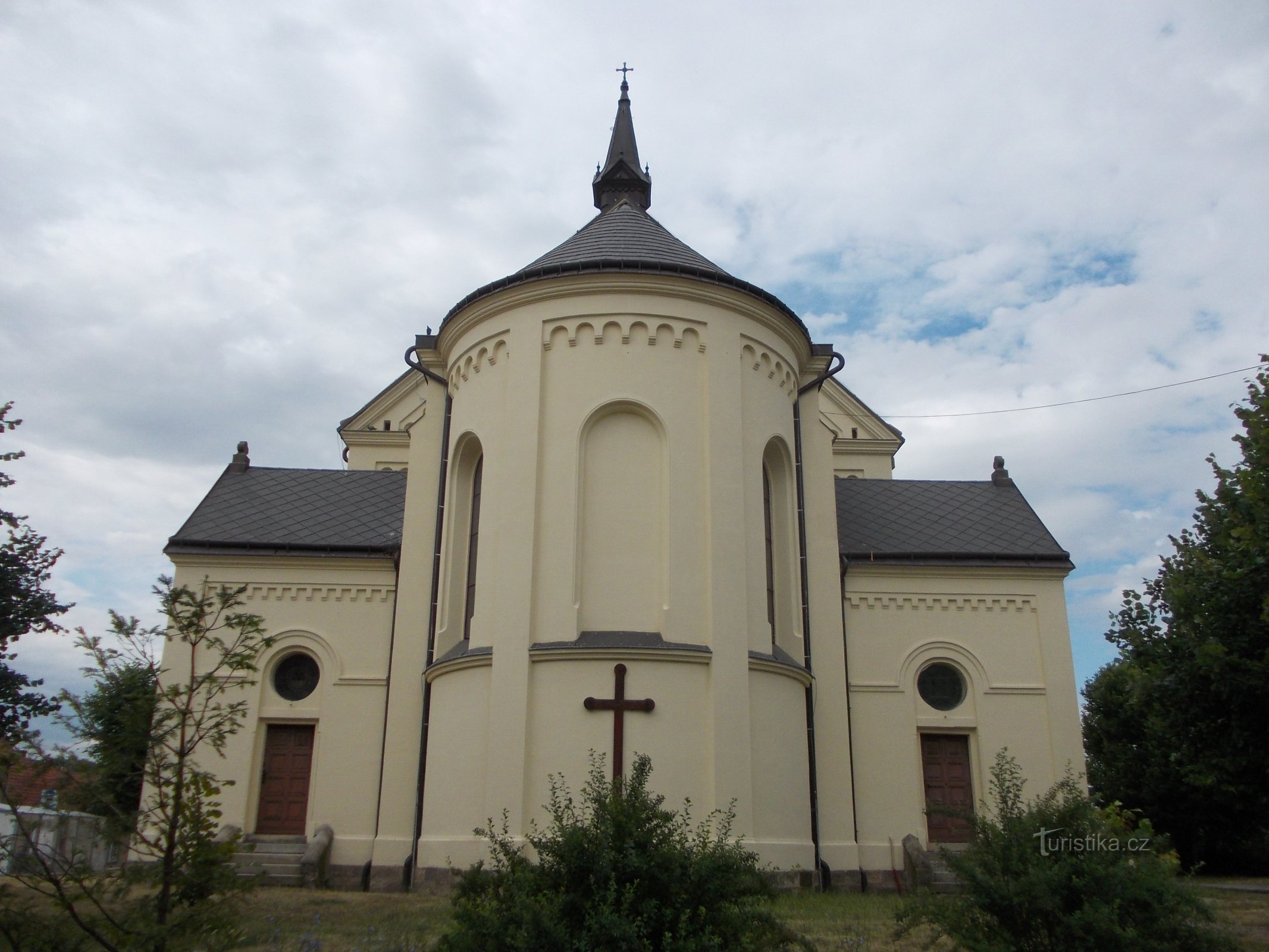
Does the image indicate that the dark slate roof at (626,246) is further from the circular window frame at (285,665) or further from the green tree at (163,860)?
the green tree at (163,860)

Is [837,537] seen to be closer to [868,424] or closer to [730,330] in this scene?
[730,330]

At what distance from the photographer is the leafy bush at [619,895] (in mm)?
6469

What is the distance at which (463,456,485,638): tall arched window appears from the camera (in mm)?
17172

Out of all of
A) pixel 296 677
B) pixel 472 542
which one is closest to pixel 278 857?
pixel 296 677

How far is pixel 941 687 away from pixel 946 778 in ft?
5.37

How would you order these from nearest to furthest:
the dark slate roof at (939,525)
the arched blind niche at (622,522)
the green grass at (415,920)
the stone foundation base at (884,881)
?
the green grass at (415,920), the arched blind niche at (622,522), the stone foundation base at (884,881), the dark slate roof at (939,525)

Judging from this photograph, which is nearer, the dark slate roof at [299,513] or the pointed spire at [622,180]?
the dark slate roof at [299,513]

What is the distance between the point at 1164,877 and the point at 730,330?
35.9 feet

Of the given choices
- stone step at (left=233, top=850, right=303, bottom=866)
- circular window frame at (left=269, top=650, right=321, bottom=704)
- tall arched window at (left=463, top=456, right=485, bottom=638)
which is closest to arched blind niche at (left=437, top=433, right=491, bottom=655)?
→ tall arched window at (left=463, top=456, right=485, bottom=638)

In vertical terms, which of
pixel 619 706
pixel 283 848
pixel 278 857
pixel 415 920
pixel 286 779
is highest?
pixel 619 706

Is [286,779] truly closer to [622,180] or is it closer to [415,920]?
[415,920]

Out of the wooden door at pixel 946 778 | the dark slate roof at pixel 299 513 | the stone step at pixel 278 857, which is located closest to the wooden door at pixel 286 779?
the stone step at pixel 278 857

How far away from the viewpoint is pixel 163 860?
5941 mm

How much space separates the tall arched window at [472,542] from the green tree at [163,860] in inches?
409
